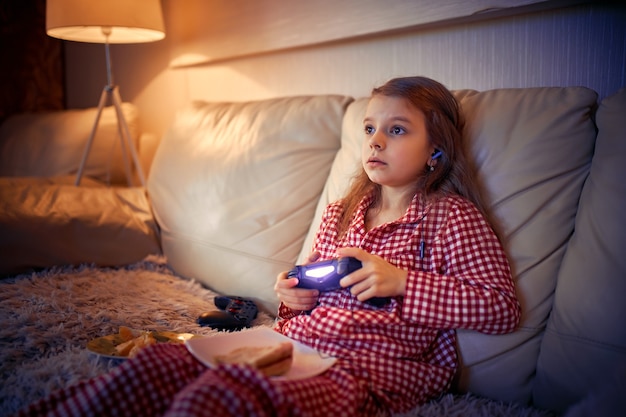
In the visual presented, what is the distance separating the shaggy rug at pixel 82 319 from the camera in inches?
37.8

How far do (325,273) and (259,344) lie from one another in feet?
0.62

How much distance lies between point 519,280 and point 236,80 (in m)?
1.66

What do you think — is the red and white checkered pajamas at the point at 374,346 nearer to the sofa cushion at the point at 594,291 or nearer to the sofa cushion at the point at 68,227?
the sofa cushion at the point at 594,291

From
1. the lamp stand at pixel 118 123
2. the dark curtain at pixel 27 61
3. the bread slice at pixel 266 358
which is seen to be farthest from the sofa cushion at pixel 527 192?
the dark curtain at pixel 27 61

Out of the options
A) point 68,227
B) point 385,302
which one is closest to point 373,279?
point 385,302

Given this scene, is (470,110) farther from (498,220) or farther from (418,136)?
(498,220)

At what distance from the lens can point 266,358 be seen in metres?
0.86

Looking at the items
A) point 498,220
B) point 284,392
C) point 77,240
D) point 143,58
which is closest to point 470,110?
point 498,220

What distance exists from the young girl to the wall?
1.08 ft

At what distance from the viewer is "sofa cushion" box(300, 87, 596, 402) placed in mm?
1024

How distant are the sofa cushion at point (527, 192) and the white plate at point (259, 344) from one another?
1.02ft

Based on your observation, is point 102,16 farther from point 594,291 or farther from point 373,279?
point 594,291

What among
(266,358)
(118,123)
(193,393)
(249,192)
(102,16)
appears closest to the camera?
(193,393)

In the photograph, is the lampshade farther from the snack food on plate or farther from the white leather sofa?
the snack food on plate
